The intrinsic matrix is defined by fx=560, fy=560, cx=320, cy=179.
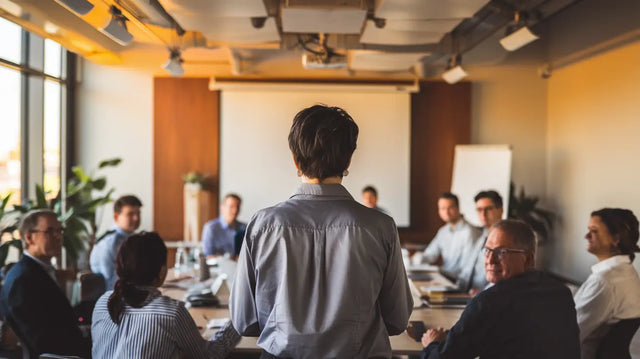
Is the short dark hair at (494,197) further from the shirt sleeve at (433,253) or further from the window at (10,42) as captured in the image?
the window at (10,42)

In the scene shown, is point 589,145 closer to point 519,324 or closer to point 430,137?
point 430,137

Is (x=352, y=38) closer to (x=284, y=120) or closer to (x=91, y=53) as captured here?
(x=284, y=120)

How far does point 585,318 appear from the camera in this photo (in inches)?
111

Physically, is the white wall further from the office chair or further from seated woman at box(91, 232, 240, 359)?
seated woman at box(91, 232, 240, 359)

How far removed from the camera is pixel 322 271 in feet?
5.30

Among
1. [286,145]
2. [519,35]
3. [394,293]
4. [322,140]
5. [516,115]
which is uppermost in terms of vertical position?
[519,35]

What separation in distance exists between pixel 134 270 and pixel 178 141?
5434mm

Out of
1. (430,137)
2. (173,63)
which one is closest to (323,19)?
(173,63)

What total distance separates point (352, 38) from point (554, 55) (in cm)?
314

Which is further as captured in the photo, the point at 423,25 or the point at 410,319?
the point at 423,25

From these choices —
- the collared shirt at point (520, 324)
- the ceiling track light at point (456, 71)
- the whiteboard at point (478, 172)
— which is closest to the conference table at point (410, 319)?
the collared shirt at point (520, 324)

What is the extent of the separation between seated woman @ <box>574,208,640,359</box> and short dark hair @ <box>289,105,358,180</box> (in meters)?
1.90

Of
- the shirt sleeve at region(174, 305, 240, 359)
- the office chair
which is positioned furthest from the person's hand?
the office chair

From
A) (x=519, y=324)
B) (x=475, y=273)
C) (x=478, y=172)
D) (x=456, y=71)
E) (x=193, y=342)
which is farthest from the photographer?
(x=478, y=172)
